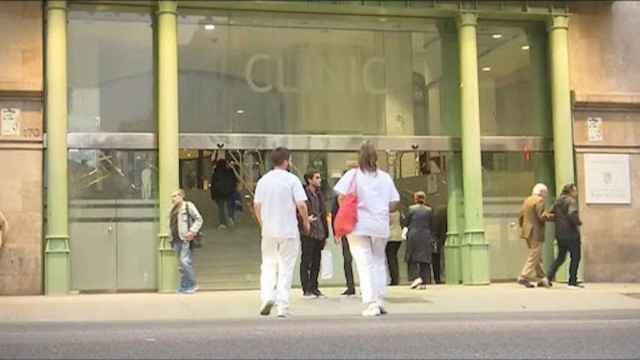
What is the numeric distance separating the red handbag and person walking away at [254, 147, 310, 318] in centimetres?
41

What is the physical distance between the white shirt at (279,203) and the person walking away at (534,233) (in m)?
5.78

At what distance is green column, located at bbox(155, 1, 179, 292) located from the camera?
49.7 ft

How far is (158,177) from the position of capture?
15461 mm

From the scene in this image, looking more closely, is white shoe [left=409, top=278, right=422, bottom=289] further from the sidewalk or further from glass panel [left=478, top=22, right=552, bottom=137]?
glass panel [left=478, top=22, right=552, bottom=137]

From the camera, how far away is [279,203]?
10.4 meters

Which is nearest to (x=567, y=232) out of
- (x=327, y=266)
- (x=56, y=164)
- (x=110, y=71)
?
(x=327, y=266)

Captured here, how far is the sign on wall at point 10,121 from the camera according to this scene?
14917mm

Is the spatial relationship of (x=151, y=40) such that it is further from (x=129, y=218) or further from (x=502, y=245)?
(x=502, y=245)

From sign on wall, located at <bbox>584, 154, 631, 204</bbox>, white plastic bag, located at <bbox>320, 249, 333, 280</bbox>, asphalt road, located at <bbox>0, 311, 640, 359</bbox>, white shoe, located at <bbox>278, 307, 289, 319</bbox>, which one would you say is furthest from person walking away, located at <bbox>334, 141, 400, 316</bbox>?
sign on wall, located at <bbox>584, 154, 631, 204</bbox>

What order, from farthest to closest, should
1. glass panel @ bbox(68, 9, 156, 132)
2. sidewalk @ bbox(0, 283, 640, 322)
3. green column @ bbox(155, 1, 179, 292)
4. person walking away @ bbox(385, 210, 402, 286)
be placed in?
person walking away @ bbox(385, 210, 402, 286)
glass panel @ bbox(68, 9, 156, 132)
green column @ bbox(155, 1, 179, 292)
sidewalk @ bbox(0, 283, 640, 322)

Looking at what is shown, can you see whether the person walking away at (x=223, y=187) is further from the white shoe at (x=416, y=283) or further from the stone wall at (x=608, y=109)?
the stone wall at (x=608, y=109)

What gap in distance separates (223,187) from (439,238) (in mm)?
4047

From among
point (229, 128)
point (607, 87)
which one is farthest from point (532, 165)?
point (229, 128)

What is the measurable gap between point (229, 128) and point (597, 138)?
21.8 ft
